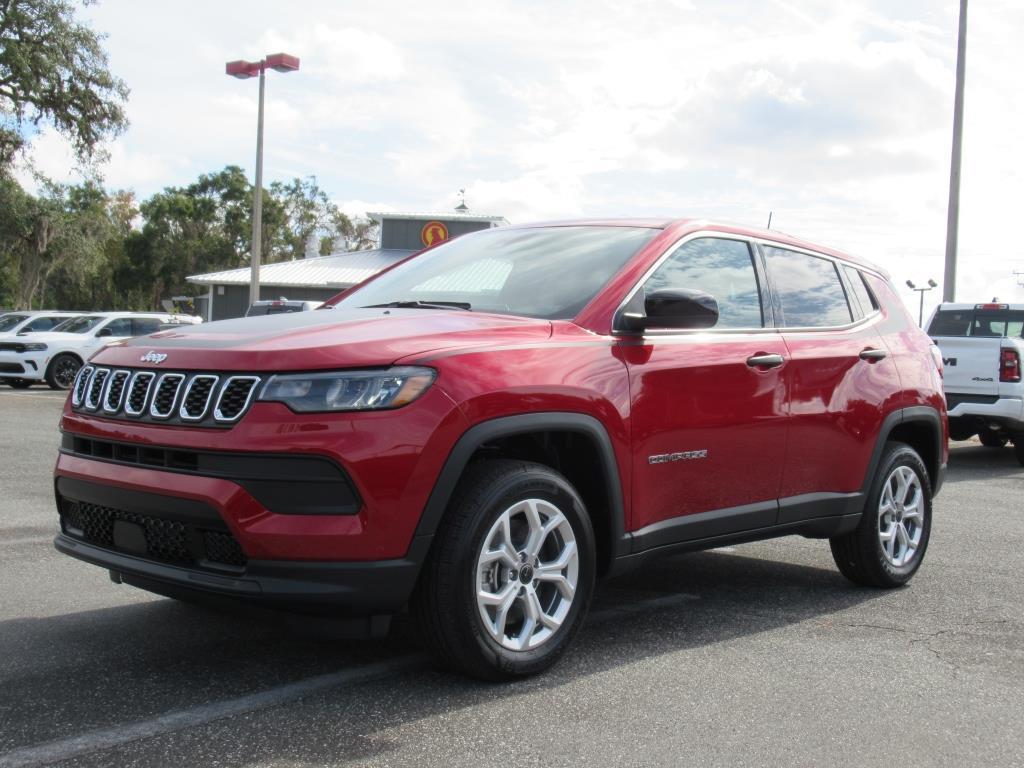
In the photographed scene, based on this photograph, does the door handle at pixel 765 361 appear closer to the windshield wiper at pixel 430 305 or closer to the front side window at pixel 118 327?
the windshield wiper at pixel 430 305

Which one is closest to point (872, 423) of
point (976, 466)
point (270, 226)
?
point (976, 466)

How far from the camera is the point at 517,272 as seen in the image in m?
4.87

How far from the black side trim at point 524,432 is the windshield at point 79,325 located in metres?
20.9

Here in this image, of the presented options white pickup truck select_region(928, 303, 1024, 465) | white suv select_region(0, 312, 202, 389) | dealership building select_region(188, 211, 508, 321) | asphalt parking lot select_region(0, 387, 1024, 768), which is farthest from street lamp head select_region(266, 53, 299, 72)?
asphalt parking lot select_region(0, 387, 1024, 768)

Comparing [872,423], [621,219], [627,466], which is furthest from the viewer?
[872,423]

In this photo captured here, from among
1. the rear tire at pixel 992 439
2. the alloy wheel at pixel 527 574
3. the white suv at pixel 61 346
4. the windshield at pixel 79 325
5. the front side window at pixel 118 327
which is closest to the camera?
the alloy wheel at pixel 527 574

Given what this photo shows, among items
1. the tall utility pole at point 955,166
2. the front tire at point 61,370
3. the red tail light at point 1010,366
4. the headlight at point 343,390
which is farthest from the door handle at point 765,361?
the front tire at point 61,370

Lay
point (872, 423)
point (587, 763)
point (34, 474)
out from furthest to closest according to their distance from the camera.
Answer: point (34, 474) → point (872, 423) → point (587, 763)

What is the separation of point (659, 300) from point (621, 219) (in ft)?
3.22

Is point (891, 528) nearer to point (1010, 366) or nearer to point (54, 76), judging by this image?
point (1010, 366)

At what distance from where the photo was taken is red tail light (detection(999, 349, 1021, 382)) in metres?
12.5

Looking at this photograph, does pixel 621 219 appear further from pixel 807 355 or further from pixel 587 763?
pixel 587 763

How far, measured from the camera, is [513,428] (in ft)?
12.8

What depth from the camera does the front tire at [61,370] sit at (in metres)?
22.6
